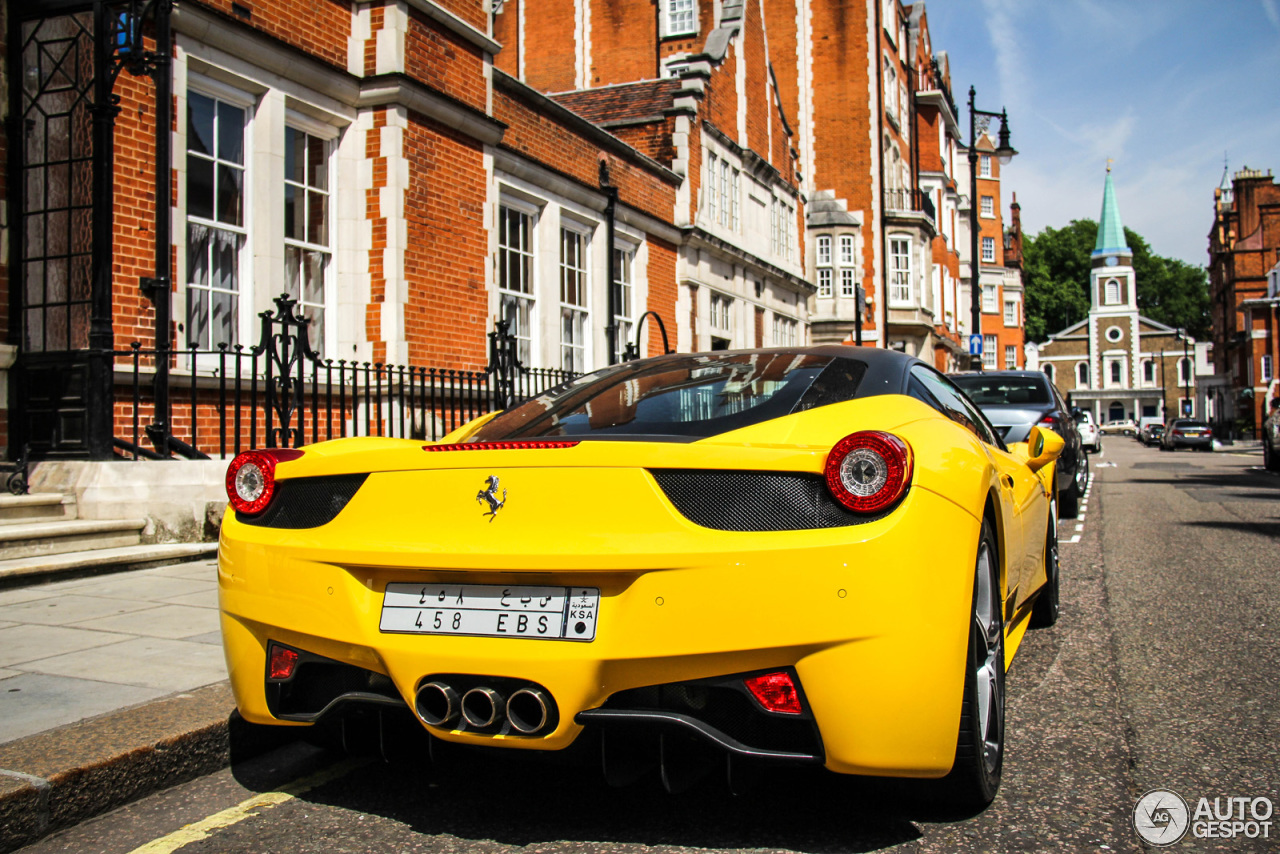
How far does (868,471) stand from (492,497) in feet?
3.09

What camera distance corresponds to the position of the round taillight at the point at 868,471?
2422 millimetres

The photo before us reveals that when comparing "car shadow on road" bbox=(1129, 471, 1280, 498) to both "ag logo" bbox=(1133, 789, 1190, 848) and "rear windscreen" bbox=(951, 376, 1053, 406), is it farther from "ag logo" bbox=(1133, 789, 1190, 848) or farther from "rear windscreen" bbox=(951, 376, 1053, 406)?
"ag logo" bbox=(1133, 789, 1190, 848)

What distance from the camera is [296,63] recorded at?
9.45 meters

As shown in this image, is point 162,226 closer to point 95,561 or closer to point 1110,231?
point 95,561

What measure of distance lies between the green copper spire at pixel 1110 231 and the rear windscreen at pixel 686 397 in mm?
111119

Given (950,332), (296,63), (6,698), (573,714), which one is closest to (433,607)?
(573,714)

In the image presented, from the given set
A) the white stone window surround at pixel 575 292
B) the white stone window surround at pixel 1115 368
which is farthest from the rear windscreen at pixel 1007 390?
the white stone window surround at pixel 1115 368

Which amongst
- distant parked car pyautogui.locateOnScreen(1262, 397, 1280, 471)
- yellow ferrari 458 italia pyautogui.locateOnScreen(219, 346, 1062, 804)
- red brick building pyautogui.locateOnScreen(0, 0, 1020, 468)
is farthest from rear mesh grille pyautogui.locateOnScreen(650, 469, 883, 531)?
distant parked car pyautogui.locateOnScreen(1262, 397, 1280, 471)

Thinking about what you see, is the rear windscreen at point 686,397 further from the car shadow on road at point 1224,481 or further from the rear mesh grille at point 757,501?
the car shadow on road at point 1224,481

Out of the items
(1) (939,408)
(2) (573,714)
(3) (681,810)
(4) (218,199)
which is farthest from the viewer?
(4) (218,199)

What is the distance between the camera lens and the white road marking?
2.72m

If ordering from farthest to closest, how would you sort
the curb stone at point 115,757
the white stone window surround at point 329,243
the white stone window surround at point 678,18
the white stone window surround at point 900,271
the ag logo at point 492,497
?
the white stone window surround at point 900,271, the white stone window surround at point 678,18, the white stone window surround at point 329,243, the curb stone at point 115,757, the ag logo at point 492,497

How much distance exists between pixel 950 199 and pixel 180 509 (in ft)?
164

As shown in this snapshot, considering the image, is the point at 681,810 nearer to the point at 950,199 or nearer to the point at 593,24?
the point at 593,24
